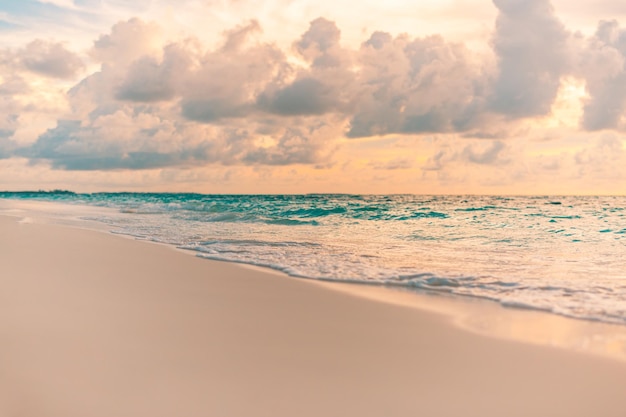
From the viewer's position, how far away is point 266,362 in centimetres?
399

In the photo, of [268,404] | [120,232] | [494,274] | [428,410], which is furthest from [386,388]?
[120,232]

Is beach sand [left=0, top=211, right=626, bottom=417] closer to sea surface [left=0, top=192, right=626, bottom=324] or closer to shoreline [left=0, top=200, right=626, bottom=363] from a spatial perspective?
shoreline [left=0, top=200, right=626, bottom=363]

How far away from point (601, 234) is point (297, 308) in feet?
50.8

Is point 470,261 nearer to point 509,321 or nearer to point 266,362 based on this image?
point 509,321

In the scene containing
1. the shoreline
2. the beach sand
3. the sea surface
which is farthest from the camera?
the sea surface

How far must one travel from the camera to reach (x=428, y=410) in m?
3.23

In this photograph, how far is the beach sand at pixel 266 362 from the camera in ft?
Answer: 10.6

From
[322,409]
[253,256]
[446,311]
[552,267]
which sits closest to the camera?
[322,409]

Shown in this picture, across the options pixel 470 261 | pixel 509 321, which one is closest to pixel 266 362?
pixel 509 321

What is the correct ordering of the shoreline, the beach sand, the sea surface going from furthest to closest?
the sea surface → the shoreline → the beach sand

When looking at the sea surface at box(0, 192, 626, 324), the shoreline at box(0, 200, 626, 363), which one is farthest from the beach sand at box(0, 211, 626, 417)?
the sea surface at box(0, 192, 626, 324)

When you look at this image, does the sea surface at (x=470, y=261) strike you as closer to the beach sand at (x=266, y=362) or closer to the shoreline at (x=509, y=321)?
the shoreline at (x=509, y=321)

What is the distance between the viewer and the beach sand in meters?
3.24

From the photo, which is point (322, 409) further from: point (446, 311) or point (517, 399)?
point (446, 311)
